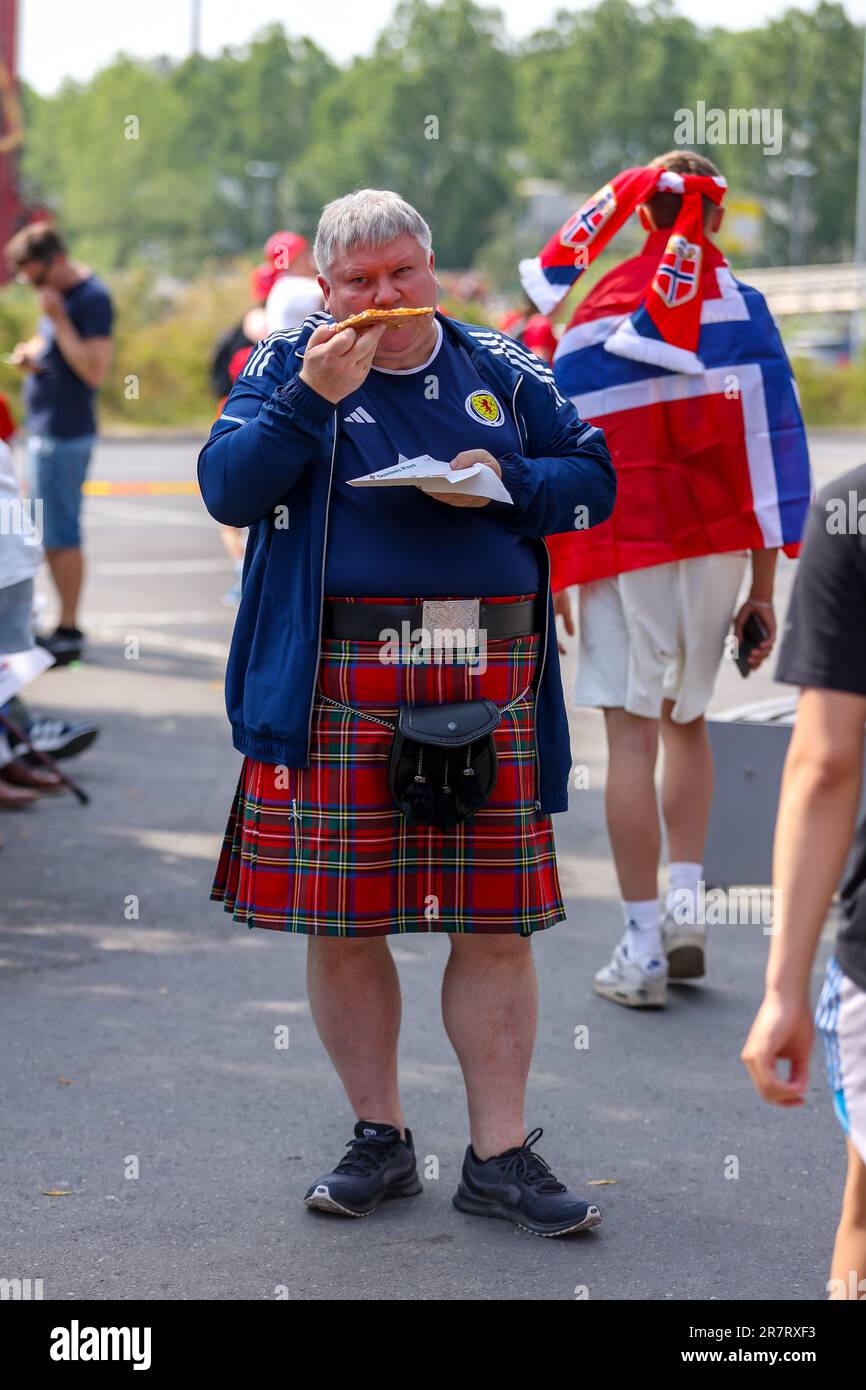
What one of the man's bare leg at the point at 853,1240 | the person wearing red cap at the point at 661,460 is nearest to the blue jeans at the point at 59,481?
the person wearing red cap at the point at 661,460

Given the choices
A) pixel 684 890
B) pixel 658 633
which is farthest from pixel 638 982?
pixel 658 633

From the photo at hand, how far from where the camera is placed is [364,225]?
11.1 ft

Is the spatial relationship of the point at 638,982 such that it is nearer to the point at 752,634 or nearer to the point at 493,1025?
the point at 752,634

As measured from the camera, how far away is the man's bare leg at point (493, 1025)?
3768 millimetres

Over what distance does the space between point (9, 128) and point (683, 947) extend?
66.8 ft

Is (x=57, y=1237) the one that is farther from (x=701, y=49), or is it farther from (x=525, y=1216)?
(x=701, y=49)

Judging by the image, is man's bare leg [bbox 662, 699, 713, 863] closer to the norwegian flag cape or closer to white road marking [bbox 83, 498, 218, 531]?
the norwegian flag cape

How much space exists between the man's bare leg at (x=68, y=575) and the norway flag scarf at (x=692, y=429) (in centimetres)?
518

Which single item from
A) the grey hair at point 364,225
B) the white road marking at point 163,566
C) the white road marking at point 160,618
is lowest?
the white road marking at point 163,566

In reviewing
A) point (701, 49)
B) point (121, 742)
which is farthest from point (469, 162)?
point (121, 742)

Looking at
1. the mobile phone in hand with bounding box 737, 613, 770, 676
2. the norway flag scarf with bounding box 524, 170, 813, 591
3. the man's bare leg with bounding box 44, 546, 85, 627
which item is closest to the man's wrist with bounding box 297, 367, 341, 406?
the norway flag scarf with bounding box 524, 170, 813, 591

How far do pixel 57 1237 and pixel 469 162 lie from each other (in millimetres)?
96112

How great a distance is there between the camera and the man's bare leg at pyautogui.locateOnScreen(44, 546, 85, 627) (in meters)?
9.62

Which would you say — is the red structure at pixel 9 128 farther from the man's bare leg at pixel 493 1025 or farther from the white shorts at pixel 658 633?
the man's bare leg at pixel 493 1025
